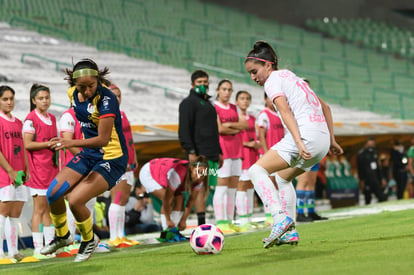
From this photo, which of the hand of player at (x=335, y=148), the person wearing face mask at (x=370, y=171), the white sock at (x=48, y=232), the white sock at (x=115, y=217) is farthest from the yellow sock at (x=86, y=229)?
the person wearing face mask at (x=370, y=171)

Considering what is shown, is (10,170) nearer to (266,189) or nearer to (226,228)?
(266,189)

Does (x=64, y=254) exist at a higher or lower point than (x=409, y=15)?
lower

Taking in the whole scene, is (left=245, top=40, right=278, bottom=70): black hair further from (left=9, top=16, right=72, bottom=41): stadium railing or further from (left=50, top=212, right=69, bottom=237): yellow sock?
(left=9, top=16, right=72, bottom=41): stadium railing

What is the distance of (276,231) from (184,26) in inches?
945

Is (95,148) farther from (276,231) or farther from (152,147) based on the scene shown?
(152,147)

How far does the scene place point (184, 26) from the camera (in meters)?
29.9

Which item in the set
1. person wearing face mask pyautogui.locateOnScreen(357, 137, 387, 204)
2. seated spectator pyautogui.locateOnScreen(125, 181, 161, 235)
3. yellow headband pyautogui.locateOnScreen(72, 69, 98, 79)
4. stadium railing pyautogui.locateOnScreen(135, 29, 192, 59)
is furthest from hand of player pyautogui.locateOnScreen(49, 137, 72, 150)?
stadium railing pyautogui.locateOnScreen(135, 29, 192, 59)

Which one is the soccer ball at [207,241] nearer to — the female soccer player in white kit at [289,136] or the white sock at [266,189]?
the female soccer player in white kit at [289,136]

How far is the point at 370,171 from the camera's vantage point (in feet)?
60.6

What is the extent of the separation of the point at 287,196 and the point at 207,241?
92 centimetres

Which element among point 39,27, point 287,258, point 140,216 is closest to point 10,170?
point 287,258

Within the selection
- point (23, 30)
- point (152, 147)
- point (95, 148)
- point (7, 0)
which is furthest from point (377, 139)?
point (95, 148)

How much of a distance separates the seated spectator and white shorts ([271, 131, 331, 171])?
647 centimetres

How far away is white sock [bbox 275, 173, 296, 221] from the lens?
719 cm
